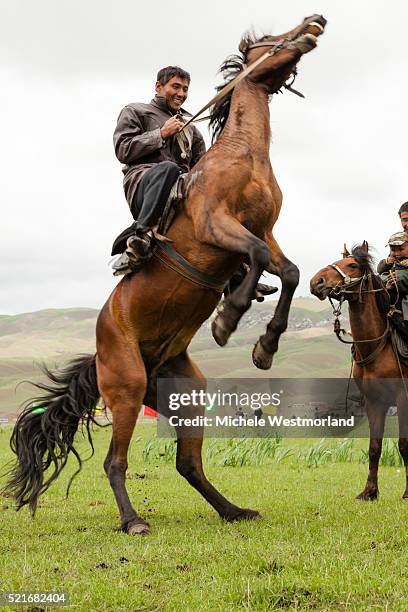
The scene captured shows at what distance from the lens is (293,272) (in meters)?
5.38

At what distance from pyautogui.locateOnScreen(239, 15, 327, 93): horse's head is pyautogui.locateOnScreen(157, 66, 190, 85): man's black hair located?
1.99ft

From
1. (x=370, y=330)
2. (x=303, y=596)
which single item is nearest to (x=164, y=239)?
(x=303, y=596)

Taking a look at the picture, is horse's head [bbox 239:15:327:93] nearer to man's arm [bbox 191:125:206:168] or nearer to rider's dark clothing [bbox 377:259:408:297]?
man's arm [bbox 191:125:206:168]

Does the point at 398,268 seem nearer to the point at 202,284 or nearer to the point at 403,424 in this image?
the point at 403,424

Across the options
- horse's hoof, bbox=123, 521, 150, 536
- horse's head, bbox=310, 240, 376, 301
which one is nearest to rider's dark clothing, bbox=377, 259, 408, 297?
horse's head, bbox=310, 240, 376, 301

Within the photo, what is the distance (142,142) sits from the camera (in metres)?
6.07

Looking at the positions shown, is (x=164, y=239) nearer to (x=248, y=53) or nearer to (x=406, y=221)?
(x=248, y=53)

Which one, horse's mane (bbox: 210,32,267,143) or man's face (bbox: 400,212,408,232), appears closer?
horse's mane (bbox: 210,32,267,143)

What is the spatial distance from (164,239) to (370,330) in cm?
377

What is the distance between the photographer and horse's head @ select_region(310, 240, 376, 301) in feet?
27.9

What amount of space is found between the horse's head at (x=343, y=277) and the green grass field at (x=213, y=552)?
235 cm

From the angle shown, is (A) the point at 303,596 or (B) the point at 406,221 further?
(B) the point at 406,221

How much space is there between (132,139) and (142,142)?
0.11 metres

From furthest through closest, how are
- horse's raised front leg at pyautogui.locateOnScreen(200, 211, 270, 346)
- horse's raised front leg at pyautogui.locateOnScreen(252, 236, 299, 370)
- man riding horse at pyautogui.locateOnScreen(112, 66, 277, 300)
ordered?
man riding horse at pyautogui.locateOnScreen(112, 66, 277, 300), horse's raised front leg at pyautogui.locateOnScreen(252, 236, 299, 370), horse's raised front leg at pyautogui.locateOnScreen(200, 211, 270, 346)
